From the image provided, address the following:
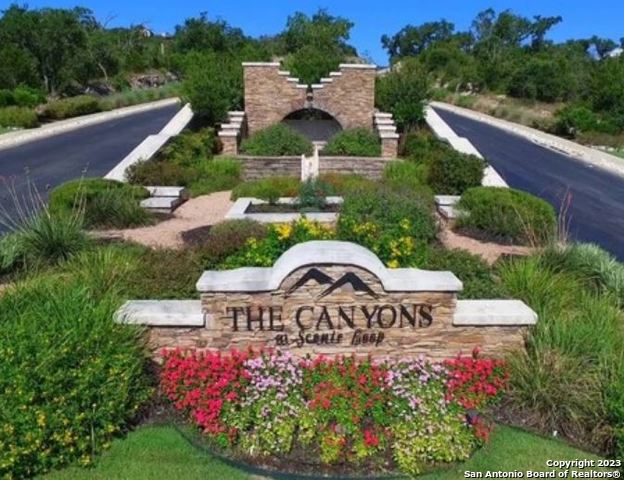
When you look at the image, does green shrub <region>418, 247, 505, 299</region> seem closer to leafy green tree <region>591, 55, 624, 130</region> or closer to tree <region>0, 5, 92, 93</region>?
leafy green tree <region>591, 55, 624, 130</region>

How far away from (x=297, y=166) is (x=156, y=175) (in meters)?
4.18

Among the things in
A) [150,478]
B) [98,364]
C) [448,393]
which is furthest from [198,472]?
[448,393]

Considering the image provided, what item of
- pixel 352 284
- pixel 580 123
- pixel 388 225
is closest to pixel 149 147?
pixel 388 225

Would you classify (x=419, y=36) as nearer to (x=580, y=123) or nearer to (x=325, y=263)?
(x=580, y=123)

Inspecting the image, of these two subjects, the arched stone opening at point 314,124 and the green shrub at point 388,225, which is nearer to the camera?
the green shrub at point 388,225

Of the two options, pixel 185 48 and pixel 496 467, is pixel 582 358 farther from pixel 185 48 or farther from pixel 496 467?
pixel 185 48

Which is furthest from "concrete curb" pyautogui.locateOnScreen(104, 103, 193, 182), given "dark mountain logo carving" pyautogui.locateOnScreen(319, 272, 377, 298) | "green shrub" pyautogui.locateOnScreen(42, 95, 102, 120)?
"green shrub" pyautogui.locateOnScreen(42, 95, 102, 120)

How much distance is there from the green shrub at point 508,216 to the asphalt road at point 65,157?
9422 mm

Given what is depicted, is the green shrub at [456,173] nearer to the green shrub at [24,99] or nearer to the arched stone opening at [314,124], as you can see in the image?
the arched stone opening at [314,124]

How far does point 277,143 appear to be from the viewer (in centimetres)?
1773

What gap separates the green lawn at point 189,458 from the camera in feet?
15.3

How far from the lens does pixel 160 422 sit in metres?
5.40

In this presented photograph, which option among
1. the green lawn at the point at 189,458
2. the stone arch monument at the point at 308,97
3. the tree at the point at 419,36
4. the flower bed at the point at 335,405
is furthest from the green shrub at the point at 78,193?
the tree at the point at 419,36

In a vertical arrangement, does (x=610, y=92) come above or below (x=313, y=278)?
Answer: above
